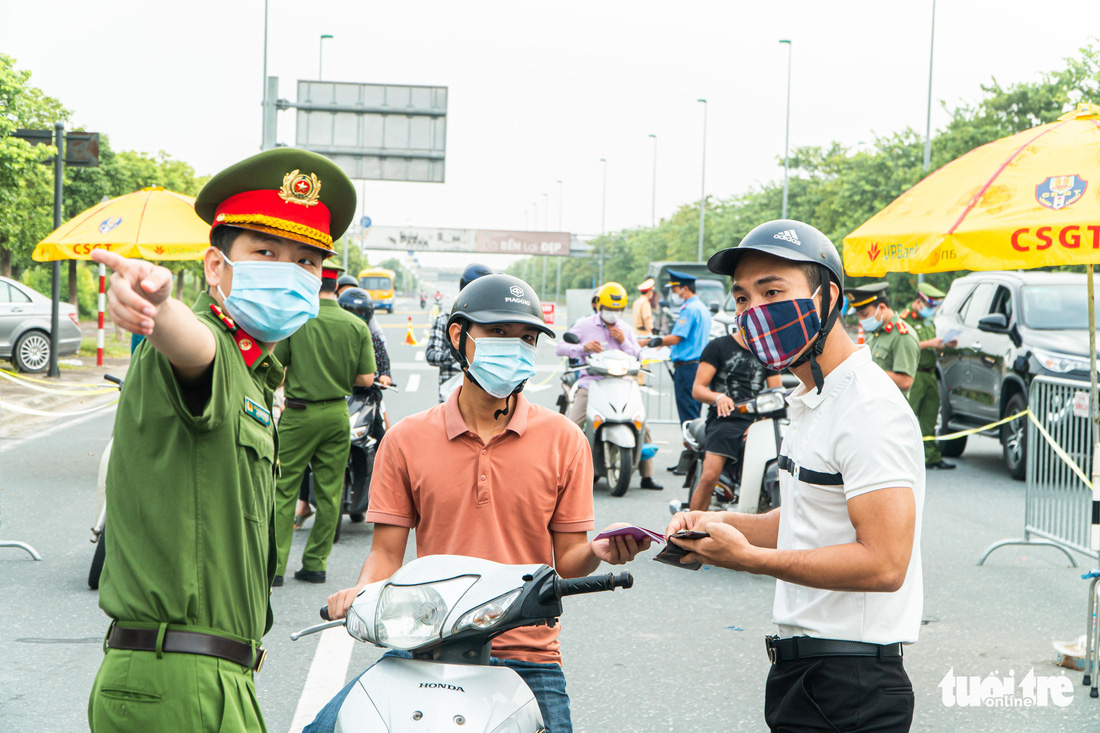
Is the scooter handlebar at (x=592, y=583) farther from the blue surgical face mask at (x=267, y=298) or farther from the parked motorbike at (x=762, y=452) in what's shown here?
the parked motorbike at (x=762, y=452)

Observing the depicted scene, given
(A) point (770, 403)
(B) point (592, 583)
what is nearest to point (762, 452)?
(A) point (770, 403)

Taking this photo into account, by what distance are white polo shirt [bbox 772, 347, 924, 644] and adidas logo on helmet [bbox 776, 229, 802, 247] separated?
0.32m

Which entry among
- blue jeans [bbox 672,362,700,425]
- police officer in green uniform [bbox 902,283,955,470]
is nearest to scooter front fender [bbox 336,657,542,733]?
blue jeans [bbox 672,362,700,425]

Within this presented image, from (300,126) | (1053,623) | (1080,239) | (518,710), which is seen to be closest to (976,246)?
(1080,239)

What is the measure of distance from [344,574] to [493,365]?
14.4 feet

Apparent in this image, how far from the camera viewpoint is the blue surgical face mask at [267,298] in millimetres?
2408

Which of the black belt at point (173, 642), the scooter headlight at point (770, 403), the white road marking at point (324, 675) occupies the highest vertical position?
the scooter headlight at point (770, 403)

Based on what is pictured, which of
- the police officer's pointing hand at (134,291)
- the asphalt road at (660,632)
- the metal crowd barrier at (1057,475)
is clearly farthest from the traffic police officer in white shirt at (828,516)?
the metal crowd barrier at (1057,475)

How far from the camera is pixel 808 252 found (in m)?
2.65

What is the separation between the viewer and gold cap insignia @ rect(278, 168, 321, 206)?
252 cm

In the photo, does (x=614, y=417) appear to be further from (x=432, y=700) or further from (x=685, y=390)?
(x=432, y=700)

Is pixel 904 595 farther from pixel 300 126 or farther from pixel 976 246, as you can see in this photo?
pixel 300 126

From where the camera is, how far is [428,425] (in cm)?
298

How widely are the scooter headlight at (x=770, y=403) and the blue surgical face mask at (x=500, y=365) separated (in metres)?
4.44
